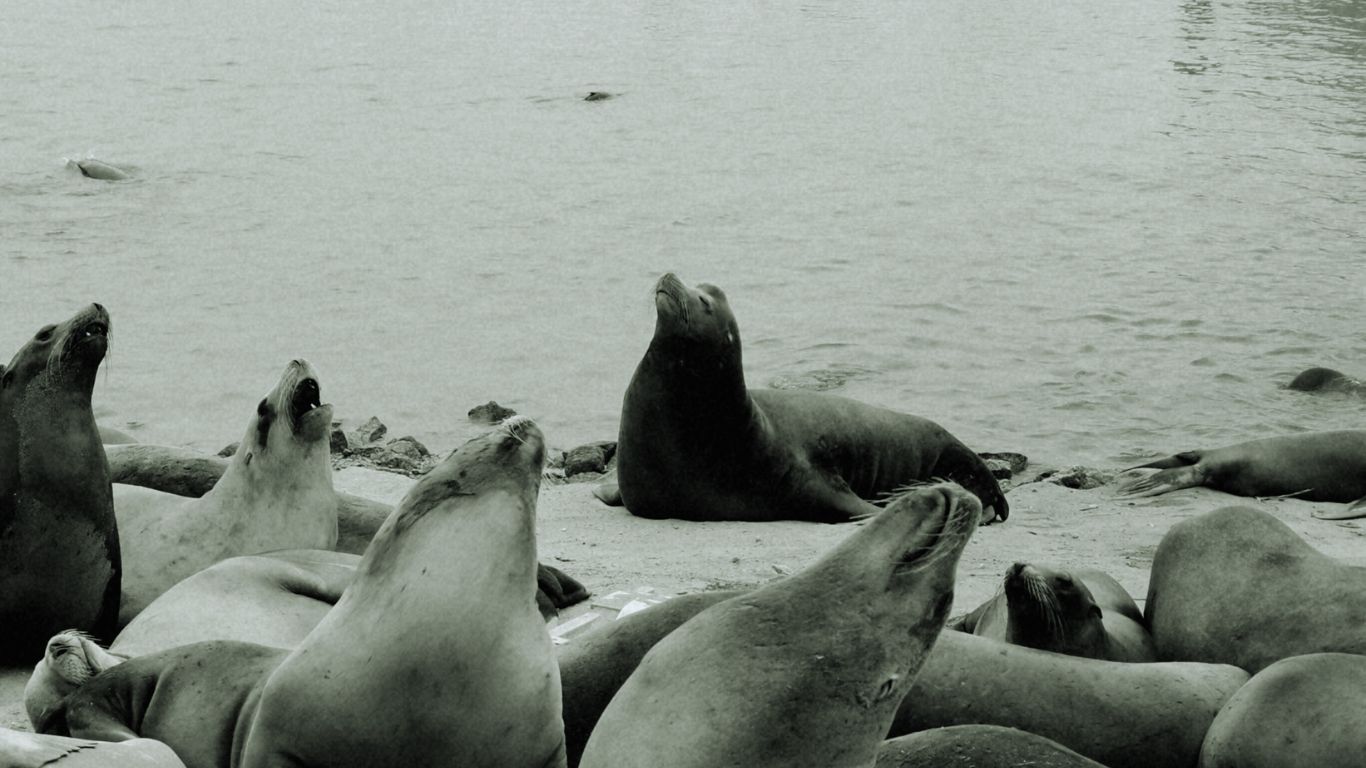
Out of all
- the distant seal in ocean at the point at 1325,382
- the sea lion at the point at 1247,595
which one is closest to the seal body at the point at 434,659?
the sea lion at the point at 1247,595

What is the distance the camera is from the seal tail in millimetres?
7574

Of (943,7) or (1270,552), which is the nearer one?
(1270,552)

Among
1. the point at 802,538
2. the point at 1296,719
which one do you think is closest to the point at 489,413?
the point at 802,538

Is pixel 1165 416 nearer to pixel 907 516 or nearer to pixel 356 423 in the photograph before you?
pixel 356 423

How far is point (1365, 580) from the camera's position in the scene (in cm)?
460

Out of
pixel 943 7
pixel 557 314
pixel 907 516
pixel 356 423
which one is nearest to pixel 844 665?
pixel 907 516

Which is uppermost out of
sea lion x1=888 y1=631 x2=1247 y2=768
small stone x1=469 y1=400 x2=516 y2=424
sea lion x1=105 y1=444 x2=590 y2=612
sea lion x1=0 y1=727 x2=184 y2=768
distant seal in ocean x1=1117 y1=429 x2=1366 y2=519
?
sea lion x1=0 y1=727 x2=184 y2=768

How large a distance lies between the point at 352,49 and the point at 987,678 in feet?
87.9

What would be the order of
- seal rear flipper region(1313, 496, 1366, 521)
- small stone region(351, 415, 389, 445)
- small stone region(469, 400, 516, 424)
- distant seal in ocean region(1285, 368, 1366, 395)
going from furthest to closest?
1. distant seal in ocean region(1285, 368, 1366, 395)
2. small stone region(469, 400, 516, 424)
3. small stone region(351, 415, 389, 445)
4. seal rear flipper region(1313, 496, 1366, 521)

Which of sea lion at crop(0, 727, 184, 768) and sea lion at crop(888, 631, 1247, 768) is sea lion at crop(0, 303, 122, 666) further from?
sea lion at crop(888, 631, 1247, 768)

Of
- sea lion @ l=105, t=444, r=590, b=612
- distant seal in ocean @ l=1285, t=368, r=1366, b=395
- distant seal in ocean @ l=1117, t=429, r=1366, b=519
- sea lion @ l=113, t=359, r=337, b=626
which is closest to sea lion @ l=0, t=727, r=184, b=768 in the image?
sea lion @ l=113, t=359, r=337, b=626

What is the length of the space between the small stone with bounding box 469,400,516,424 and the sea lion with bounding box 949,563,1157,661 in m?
4.77

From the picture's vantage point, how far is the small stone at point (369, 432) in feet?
27.7

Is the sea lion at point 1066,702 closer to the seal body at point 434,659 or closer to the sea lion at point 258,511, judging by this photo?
the seal body at point 434,659
